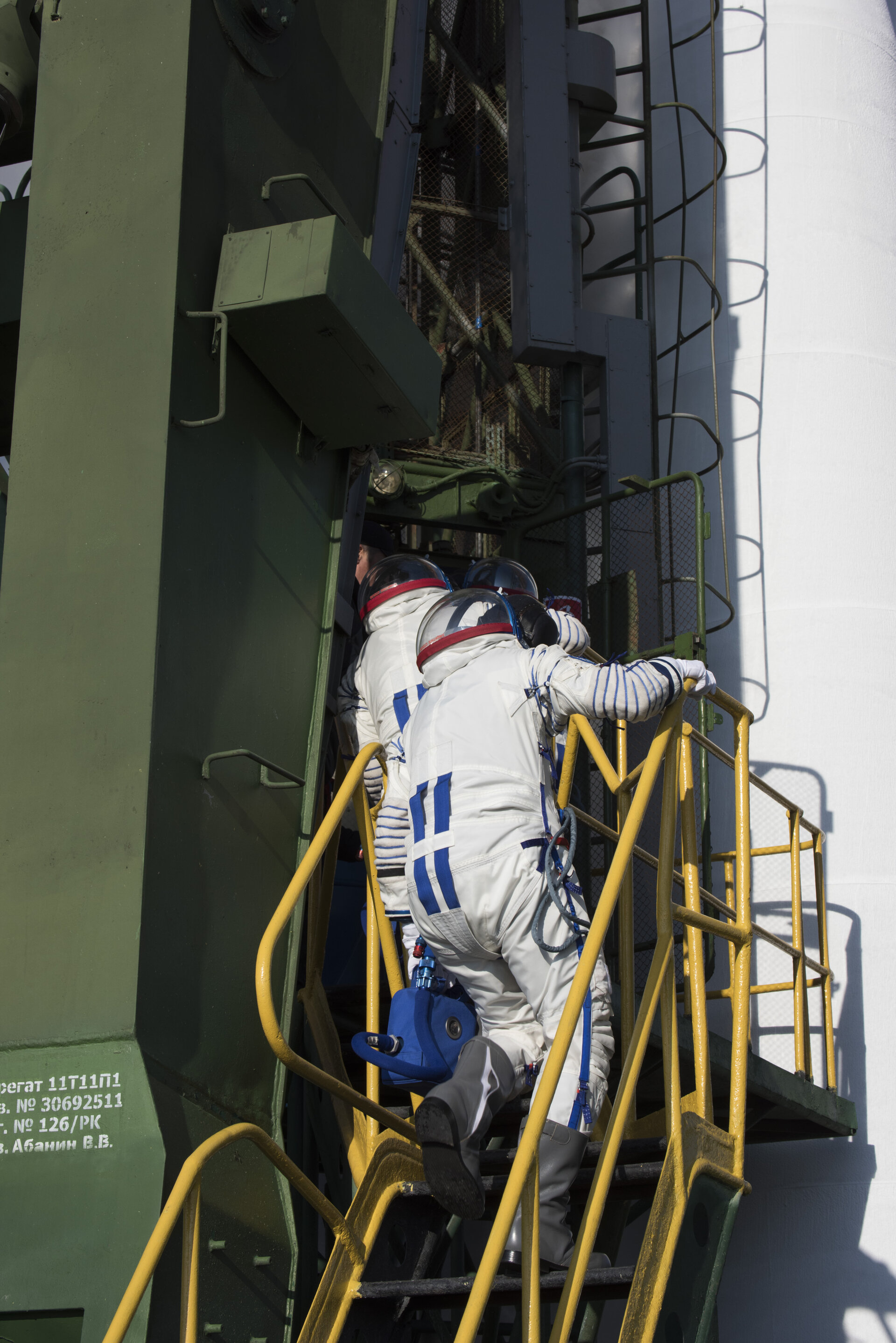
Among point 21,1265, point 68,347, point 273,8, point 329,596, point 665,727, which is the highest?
point 273,8

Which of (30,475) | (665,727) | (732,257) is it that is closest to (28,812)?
(30,475)

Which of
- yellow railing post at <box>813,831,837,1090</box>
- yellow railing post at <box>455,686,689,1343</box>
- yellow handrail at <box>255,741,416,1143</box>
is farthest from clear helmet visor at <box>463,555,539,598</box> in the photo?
yellow railing post at <box>813,831,837,1090</box>

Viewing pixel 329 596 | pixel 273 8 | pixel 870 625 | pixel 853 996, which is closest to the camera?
pixel 273 8

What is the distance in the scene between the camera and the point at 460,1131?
3635 millimetres

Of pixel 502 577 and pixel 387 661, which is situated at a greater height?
pixel 502 577

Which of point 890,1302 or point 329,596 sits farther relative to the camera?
point 890,1302

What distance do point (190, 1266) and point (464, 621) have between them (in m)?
2.24

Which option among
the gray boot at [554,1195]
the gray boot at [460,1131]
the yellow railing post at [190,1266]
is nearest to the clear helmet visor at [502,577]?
the gray boot at [460,1131]

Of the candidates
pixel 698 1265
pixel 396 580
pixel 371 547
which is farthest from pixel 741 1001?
pixel 371 547

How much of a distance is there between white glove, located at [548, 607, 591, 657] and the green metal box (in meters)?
0.92

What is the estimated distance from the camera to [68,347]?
15.3 feet

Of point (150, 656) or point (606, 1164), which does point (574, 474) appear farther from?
point (606, 1164)

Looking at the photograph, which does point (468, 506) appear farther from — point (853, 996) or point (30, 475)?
point (30, 475)

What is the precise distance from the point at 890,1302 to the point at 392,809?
3887 mm
